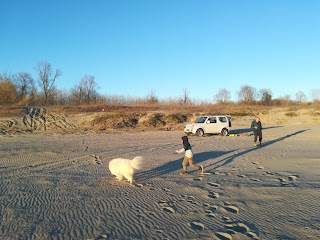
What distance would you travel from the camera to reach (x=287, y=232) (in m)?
5.36

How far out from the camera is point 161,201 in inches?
285

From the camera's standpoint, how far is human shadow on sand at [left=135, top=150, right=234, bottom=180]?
33.1ft

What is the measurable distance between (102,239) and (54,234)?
953mm

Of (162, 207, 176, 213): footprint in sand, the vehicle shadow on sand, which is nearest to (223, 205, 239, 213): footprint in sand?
(162, 207, 176, 213): footprint in sand

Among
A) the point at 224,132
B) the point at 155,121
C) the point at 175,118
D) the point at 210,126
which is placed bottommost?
the point at 224,132

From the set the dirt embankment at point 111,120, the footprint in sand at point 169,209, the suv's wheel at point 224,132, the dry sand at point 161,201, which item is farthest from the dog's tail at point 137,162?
the dirt embankment at point 111,120

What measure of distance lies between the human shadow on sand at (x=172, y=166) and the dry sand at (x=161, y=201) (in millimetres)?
38

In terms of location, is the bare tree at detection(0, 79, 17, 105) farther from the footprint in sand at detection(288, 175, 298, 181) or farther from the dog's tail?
the footprint in sand at detection(288, 175, 298, 181)

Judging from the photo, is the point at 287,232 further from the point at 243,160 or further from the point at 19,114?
the point at 19,114

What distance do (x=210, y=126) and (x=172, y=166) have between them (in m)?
13.4

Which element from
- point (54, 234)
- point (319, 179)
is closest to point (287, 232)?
point (54, 234)

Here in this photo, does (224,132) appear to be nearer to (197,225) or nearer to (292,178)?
(292,178)

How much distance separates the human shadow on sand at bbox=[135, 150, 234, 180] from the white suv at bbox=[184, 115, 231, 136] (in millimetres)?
8955

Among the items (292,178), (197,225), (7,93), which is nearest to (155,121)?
(292,178)
